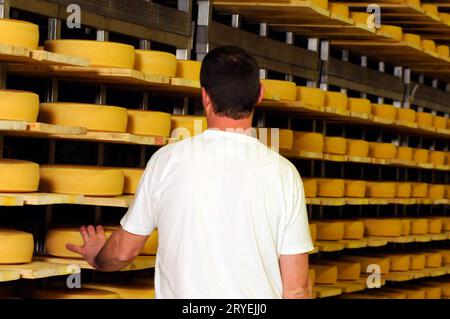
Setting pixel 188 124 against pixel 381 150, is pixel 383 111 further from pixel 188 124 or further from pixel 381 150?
pixel 188 124

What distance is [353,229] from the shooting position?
704 centimetres

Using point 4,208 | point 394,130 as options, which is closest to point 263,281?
point 4,208

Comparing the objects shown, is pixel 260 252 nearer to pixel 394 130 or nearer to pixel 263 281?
pixel 263 281

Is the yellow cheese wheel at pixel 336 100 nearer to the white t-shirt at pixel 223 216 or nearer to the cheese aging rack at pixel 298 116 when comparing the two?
the cheese aging rack at pixel 298 116

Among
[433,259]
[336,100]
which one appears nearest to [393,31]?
[336,100]

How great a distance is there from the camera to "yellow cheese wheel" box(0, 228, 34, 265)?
4.00 metres

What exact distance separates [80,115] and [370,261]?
3.57m

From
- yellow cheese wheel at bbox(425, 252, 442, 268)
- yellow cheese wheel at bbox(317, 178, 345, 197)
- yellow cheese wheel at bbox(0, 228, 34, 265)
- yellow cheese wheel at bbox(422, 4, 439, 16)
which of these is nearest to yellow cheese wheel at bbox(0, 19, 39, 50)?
yellow cheese wheel at bbox(0, 228, 34, 265)

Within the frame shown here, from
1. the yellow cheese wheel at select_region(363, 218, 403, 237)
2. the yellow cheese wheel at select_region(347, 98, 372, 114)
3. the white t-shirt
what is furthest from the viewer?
the yellow cheese wheel at select_region(363, 218, 403, 237)

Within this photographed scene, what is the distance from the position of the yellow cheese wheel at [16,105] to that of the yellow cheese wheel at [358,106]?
3.33 meters

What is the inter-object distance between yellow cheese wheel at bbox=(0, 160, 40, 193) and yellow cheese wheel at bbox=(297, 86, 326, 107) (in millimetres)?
2528

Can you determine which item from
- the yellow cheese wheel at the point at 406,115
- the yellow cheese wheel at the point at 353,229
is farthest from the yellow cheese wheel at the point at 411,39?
the yellow cheese wheel at the point at 353,229

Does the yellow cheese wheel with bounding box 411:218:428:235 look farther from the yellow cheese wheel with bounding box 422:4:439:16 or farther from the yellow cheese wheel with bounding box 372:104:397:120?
the yellow cheese wheel with bounding box 422:4:439:16

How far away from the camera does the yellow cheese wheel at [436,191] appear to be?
858 centimetres
